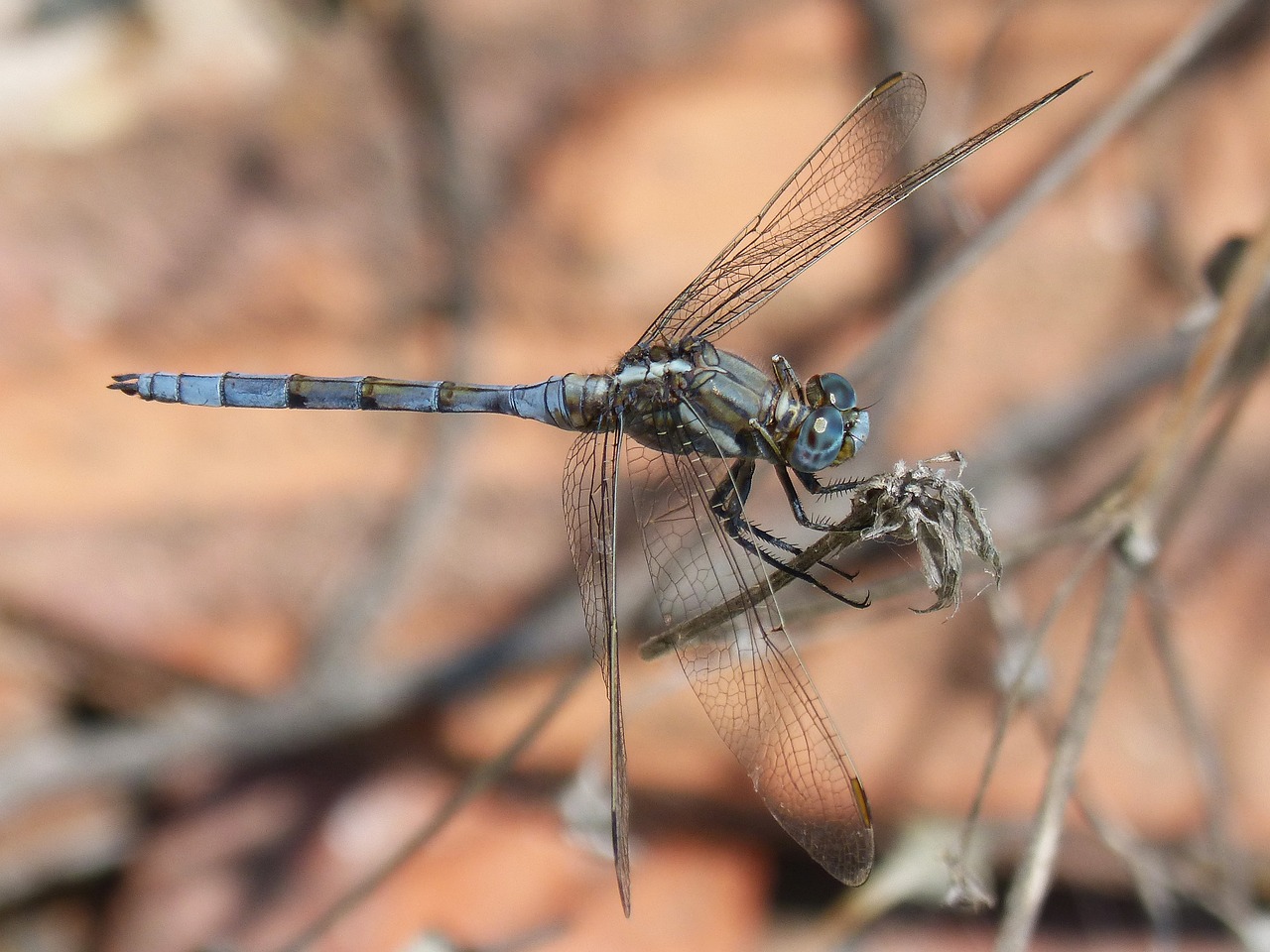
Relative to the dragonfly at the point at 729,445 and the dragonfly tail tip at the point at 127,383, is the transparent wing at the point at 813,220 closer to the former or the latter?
the dragonfly at the point at 729,445

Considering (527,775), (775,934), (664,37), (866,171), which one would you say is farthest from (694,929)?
(664,37)

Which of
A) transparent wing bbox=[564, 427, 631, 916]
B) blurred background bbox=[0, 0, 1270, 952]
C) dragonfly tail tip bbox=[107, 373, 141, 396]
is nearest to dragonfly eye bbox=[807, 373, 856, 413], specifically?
blurred background bbox=[0, 0, 1270, 952]

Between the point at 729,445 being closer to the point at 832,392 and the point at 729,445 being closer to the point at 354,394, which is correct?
the point at 832,392

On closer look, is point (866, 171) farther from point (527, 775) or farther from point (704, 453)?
point (527, 775)

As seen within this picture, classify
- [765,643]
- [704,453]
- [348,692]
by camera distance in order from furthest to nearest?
[348,692] < [704,453] < [765,643]

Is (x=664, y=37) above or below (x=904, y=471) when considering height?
above

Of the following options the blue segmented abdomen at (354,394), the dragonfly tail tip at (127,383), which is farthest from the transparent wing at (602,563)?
the dragonfly tail tip at (127,383)

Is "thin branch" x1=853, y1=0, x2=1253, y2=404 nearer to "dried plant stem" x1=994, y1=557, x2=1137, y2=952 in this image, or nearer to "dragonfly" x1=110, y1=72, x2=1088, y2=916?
"dragonfly" x1=110, y1=72, x2=1088, y2=916

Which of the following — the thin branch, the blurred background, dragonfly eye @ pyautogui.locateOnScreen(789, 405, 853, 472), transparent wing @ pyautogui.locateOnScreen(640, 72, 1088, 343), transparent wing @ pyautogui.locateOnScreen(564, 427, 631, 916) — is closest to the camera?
transparent wing @ pyautogui.locateOnScreen(564, 427, 631, 916)
